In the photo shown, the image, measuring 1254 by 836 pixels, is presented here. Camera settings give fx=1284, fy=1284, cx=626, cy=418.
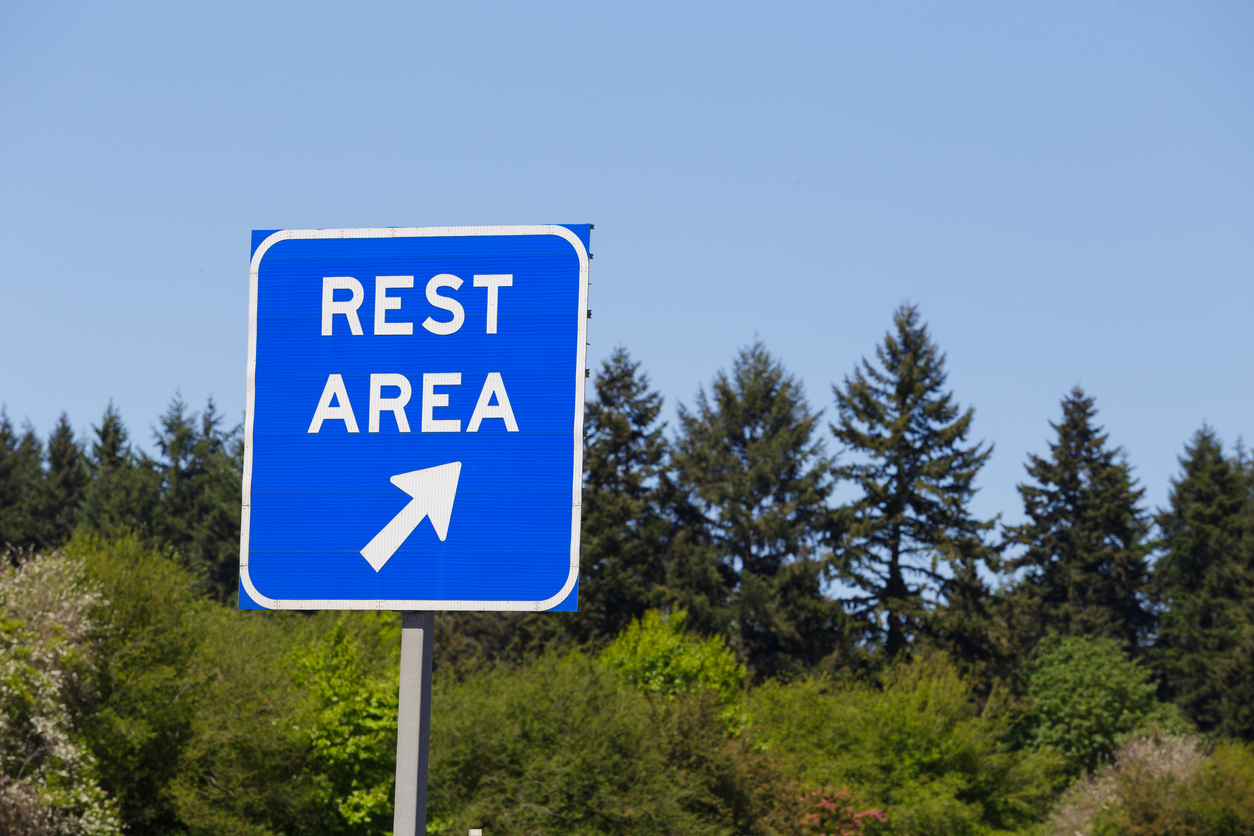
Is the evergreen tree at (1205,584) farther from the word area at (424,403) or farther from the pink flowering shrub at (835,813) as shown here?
the word area at (424,403)

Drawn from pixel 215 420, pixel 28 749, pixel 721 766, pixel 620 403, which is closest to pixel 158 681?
pixel 28 749

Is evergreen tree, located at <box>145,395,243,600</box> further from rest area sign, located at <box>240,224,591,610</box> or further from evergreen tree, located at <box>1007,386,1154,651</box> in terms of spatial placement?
rest area sign, located at <box>240,224,591,610</box>

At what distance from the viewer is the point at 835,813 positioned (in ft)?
136

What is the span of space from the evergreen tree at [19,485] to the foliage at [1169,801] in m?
62.8

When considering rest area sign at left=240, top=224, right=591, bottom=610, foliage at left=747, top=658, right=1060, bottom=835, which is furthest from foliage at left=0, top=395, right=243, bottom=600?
rest area sign at left=240, top=224, right=591, bottom=610

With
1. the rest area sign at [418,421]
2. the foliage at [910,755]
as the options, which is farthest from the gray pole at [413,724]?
the foliage at [910,755]

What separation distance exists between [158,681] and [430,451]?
29.2 m

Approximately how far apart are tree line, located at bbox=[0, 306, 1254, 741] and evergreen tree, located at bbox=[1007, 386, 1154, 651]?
13 cm

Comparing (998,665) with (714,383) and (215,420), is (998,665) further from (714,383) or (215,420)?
(215,420)

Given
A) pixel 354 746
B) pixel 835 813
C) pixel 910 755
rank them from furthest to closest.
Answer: pixel 910 755 → pixel 835 813 → pixel 354 746

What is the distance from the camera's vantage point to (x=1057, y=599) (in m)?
71.9

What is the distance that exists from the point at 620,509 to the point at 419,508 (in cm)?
5795

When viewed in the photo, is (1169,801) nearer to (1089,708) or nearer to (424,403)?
(1089,708)

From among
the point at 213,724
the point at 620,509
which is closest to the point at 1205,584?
the point at 620,509
